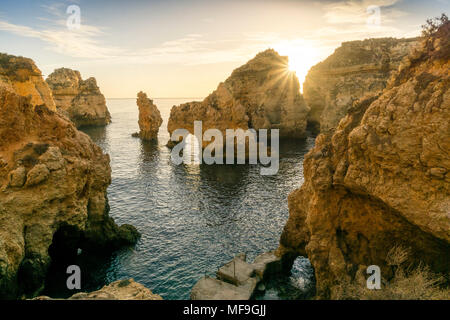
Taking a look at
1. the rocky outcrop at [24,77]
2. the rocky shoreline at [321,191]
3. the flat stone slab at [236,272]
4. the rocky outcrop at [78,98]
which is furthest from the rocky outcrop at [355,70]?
the rocky outcrop at [78,98]

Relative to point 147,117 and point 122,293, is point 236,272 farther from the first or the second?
point 147,117

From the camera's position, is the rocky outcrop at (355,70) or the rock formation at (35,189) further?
the rocky outcrop at (355,70)

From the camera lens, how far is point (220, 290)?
65.5 ft

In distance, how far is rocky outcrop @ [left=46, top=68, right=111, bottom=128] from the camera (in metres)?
114

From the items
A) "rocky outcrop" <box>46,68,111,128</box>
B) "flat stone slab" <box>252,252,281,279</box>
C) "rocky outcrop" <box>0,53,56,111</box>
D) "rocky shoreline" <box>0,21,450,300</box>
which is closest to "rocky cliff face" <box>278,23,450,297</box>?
"rocky shoreline" <box>0,21,450,300</box>

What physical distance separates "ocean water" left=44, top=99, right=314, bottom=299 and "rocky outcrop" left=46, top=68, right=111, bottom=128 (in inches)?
2593

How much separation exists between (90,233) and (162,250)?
Result: 21.4ft

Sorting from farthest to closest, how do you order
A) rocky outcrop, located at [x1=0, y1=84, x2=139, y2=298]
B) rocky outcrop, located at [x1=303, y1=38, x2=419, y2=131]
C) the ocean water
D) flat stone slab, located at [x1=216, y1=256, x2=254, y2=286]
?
rocky outcrop, located at [x1=303, y1=38, x2=419, y2=131], the ocean water, flat stone slab, located at [x1=216, y1=256, x2=254, y2=286], rocky outcrop, located at [x1=0, y1=84, x2=139, y2=298]

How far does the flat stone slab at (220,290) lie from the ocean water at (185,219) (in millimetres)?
1550

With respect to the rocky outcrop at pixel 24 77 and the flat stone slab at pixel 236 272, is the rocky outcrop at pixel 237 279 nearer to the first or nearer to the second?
the flat stone slab at pixel 236 272

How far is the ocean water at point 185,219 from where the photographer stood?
23.3 meters

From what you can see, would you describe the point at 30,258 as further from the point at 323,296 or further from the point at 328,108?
the point at 328,108

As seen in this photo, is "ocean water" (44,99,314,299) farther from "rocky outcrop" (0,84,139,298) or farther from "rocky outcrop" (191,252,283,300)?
"rocky outcrop" (0,84,139,298)
